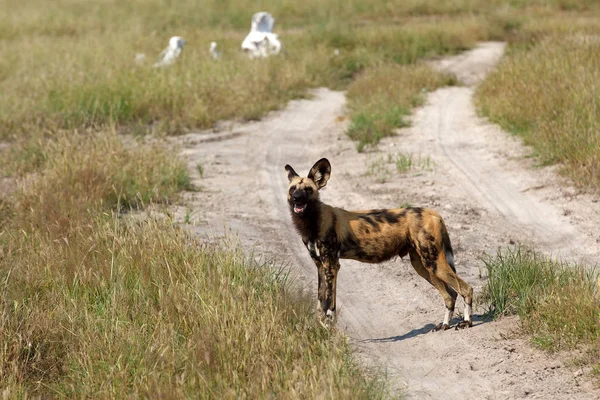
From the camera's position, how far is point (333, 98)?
15609 mm

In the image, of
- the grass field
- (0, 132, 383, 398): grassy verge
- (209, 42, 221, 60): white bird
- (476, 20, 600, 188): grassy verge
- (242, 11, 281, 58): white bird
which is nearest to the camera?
(0, 132, 383, 398): grassy verge

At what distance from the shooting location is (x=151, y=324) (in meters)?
4.95

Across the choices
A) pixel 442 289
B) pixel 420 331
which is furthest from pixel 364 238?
pixel 420 331

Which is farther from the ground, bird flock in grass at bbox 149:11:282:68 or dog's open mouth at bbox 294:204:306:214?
dog's open mouth at bbox 294:204:306:214

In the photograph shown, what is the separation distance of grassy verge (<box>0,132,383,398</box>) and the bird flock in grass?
1073cm

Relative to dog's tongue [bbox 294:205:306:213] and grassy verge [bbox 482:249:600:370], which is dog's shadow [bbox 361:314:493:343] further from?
dog's tongue [bbox 294:205:306:213]

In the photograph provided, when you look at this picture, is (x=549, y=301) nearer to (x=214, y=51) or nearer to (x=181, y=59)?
(x=181, y=59)

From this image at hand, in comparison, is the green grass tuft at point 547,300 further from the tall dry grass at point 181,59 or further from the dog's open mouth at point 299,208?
the tall dry grass at point 181,59

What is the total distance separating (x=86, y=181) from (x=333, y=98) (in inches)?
303

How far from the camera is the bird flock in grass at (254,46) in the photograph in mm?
17237

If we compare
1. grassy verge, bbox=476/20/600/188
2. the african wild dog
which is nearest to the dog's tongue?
the african wild dog

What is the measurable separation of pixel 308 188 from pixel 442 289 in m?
1.08

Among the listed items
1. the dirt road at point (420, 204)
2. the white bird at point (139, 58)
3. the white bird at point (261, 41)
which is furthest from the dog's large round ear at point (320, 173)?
the white bird at point (261, 41)

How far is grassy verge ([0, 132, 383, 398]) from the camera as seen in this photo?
421 centimetres
